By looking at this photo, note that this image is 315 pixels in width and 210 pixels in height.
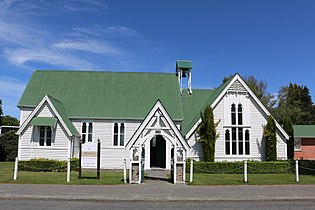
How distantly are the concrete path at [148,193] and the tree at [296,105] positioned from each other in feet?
141

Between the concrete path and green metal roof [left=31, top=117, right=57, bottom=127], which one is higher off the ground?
green metal roof [left=31, top=117, right=57, bottom=127]

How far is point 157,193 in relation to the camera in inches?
573

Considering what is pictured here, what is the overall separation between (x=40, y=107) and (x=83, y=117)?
12.9 feet

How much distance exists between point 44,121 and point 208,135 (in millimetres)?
13320

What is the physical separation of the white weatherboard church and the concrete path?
8659mm

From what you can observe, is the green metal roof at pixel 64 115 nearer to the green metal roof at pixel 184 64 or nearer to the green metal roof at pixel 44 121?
the green metal roof at pixel 44 121

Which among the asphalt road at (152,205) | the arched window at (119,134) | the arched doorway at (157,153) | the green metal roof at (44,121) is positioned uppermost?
the green metal roof at (44,121)

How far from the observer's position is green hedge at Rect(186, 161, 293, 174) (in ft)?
83.1

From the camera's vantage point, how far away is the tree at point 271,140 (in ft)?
88.9

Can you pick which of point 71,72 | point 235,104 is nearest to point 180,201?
point 235,104

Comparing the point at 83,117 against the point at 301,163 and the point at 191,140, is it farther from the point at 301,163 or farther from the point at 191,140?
the point at 301,163

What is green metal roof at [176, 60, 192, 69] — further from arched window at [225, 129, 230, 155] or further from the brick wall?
the brick wall

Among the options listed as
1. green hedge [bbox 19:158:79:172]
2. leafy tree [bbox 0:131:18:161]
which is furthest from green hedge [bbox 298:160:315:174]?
leafy tree [bbox 0:131:18:161]

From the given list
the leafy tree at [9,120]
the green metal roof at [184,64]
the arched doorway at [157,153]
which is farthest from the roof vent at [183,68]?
the leafy tree at [9,120]
